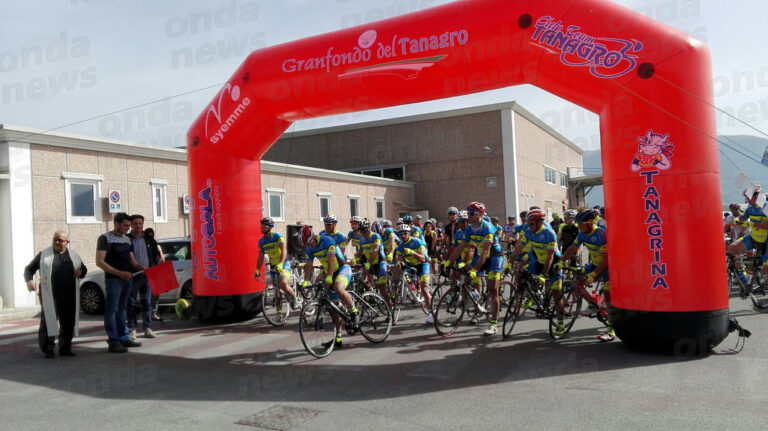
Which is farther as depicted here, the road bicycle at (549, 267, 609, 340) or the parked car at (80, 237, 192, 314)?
the parked car at (80, 237, 192, 314)

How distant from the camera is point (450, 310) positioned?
26.8 feet

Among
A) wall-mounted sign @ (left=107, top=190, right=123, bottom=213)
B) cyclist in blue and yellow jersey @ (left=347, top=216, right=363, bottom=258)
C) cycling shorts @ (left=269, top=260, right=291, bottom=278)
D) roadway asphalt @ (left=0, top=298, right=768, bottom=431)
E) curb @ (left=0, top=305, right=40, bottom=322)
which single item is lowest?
roadway asphalt @ (left=0, top=298, right=768, bottom=431)

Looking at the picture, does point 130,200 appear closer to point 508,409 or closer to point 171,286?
point 171,286

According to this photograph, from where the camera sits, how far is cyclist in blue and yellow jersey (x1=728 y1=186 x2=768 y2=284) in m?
9.37

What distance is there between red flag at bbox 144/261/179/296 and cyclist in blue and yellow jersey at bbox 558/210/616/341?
225 inches

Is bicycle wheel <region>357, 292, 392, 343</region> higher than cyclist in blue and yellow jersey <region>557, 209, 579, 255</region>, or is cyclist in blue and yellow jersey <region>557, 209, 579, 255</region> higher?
cyclist in blue and yellow jersey <region>557, 209, 579, 255</region>

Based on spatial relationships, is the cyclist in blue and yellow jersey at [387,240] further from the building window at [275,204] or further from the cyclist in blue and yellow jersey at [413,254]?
the building window at [275,204]

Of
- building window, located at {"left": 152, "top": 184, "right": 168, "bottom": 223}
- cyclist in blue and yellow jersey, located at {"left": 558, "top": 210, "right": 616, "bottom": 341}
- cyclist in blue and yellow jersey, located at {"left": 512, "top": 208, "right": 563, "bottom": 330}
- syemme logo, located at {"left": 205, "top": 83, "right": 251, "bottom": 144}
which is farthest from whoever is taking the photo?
building window, located at {"left": 152, "top": 184, "right": 168, "bottom": 223}

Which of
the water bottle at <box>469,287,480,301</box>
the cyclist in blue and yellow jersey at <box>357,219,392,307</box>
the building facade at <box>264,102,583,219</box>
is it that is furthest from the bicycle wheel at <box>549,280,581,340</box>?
the building facade at <box>264,102,583,219</box>

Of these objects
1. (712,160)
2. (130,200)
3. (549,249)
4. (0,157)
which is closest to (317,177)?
(130,200)

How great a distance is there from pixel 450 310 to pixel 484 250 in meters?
1.03

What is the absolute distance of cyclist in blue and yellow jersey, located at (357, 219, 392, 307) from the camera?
365 inches

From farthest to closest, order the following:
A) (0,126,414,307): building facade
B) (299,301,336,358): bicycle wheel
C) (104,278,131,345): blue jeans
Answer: (0,126,414,307): building facade < (104,278,131,345): blue jeans < (299,301,336,358): bicycle wheel

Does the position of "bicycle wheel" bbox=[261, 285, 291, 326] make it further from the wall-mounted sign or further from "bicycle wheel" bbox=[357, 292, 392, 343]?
the wall-mounted sign
